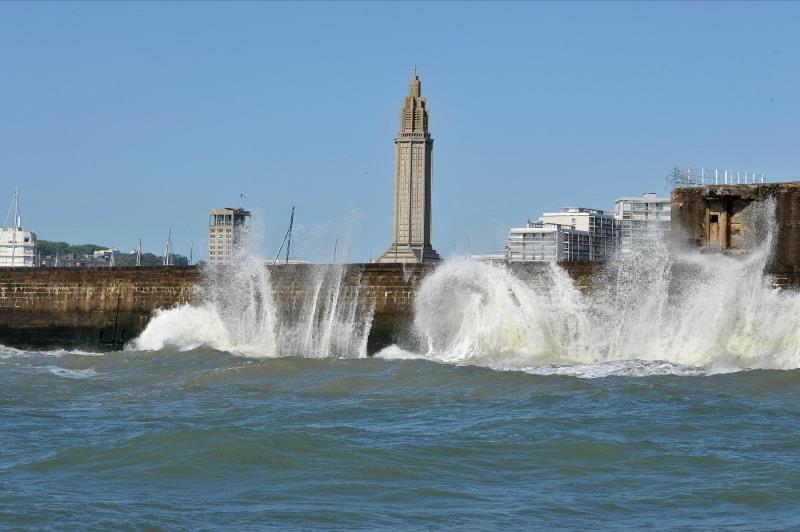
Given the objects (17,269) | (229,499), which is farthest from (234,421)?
(17,269)

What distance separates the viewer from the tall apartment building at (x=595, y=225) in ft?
300

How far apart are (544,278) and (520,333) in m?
0.95

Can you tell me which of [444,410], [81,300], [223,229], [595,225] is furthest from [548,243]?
[444,410]

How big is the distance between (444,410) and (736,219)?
775 cm

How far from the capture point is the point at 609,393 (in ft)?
45.3

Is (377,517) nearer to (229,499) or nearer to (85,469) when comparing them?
(229,499)

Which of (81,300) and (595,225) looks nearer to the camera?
(81,300)

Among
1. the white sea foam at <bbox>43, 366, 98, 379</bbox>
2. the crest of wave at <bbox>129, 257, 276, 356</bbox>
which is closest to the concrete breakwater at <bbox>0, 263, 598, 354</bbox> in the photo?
the crest of wave at <bbox>129, 257, 276, 356</bbox>

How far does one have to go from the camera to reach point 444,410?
13.0 metres

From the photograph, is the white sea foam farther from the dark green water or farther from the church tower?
the church tower

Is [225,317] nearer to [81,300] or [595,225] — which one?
[81,300]

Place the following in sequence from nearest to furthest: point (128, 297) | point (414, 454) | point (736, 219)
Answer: point (414, 454), point (736, 219), point (128, 297)

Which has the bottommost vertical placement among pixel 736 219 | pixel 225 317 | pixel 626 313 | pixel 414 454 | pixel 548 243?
pixel 414 454

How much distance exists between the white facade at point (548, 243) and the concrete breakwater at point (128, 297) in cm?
5923
